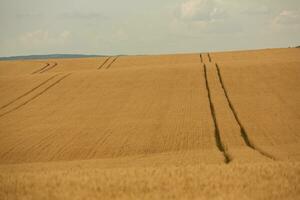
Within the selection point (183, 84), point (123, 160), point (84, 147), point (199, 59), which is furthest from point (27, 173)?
point (199, 59)

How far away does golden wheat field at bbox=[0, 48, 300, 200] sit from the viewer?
16.5 meters

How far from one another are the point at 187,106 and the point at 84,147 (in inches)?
518

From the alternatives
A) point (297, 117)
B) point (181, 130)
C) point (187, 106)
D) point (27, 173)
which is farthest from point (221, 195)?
point (187, 106)

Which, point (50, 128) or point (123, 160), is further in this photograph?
point (50, 128)

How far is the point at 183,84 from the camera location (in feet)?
164

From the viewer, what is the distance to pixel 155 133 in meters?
31.1

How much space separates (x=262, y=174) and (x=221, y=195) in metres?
2.49

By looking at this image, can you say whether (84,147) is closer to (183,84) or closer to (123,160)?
(123,160)

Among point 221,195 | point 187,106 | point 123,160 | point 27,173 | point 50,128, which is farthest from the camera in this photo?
point 187,106

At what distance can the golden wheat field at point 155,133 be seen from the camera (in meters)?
16.5

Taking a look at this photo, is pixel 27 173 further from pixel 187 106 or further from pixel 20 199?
pixel 187 106

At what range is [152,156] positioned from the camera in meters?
24.6

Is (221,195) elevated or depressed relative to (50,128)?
elevated

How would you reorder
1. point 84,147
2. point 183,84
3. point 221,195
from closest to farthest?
point 221,195, point 84,147, point 183,84
